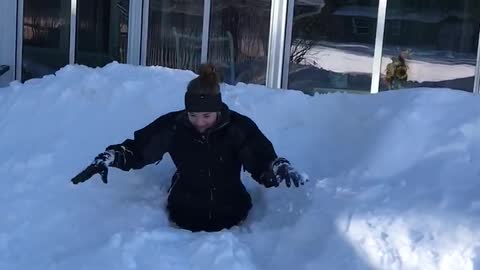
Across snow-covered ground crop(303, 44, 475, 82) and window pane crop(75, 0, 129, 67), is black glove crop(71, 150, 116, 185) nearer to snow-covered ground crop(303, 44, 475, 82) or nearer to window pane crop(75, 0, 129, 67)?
snow-covered ground crop(303, 44, 475, 82)

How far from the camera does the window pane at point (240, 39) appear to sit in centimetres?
838

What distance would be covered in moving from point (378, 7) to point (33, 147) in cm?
404

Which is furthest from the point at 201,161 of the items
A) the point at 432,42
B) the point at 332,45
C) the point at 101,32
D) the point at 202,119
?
the point at 101,32

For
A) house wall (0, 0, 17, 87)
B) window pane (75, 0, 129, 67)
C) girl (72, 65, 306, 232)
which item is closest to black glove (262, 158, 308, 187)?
girl (72, 65, 306, 232)

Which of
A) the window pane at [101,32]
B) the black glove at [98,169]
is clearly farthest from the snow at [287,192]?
the window pane at [101,32]

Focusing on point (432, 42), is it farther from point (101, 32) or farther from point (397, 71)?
point (101, 32)

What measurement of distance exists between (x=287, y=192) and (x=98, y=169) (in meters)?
1.05

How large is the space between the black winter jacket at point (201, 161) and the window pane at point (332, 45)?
12.6 ft

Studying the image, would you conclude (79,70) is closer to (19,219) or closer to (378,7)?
(19,219)

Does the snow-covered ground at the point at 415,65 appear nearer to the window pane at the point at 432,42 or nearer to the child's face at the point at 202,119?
the window pane at the point at 432,42

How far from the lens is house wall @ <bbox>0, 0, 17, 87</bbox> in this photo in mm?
8922

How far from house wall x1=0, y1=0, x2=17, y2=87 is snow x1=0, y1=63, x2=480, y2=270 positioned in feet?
10.1

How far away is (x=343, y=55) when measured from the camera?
8.27 metres

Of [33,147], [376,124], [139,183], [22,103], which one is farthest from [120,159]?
[22,103]
